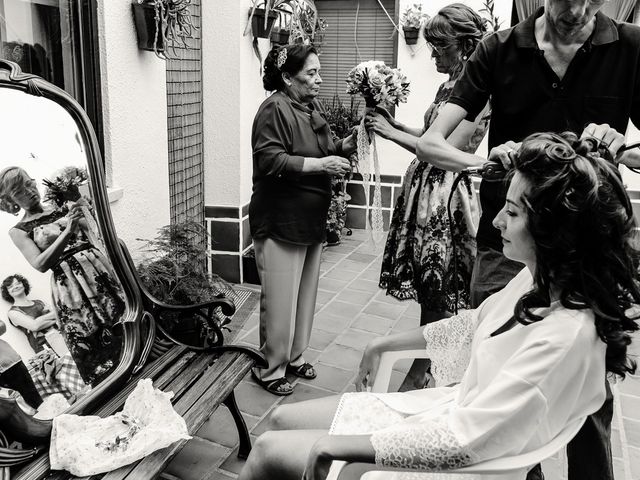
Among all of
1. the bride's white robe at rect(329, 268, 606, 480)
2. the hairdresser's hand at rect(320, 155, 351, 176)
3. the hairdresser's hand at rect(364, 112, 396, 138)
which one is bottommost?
the bride's white robe at rect(329, 268, 606, 480)

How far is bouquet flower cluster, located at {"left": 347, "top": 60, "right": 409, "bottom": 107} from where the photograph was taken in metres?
3.20

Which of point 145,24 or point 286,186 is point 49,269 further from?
point 145,24

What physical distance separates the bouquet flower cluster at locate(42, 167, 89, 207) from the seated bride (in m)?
1.39

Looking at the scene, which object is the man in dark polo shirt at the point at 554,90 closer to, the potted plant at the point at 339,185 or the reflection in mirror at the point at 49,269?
the reflection in mirror at the point at 49,269

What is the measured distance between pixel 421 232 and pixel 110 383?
1683 millimetres

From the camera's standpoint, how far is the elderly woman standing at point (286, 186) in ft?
10.7

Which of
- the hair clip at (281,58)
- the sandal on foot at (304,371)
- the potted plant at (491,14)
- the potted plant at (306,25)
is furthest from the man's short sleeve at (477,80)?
the potted plant at (491,14)

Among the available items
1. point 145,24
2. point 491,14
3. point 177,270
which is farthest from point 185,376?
point 491,14

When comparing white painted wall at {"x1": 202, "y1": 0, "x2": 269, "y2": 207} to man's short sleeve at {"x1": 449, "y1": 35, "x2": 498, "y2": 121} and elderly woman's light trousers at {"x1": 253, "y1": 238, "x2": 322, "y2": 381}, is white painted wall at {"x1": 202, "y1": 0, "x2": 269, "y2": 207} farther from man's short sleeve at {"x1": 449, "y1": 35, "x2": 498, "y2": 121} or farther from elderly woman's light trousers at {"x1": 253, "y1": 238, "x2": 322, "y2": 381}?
man's short sleeve at {"x1": 449, "y1": 35, "x2": 498, "y2": 121}

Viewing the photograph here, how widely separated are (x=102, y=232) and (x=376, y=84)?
1501 mm

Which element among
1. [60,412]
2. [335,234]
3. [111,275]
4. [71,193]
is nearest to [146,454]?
[60,412]

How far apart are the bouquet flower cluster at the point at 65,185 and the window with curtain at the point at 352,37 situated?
515 cm

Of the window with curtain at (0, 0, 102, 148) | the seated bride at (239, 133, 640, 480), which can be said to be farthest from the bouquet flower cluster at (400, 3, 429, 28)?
the seated bride at (239, 133, 640, 480)

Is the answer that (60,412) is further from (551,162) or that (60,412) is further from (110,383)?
(551,162)
